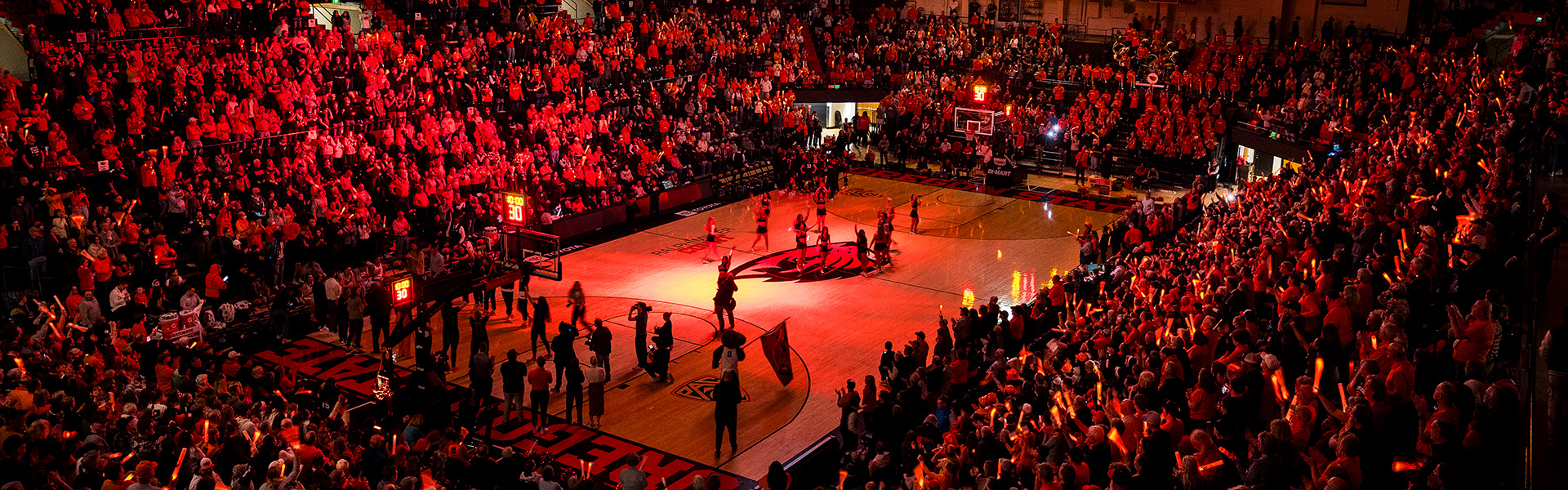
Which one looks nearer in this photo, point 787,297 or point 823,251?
point 787,297

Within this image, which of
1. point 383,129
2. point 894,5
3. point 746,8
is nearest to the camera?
point 383,129

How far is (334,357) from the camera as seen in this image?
19.8 meters

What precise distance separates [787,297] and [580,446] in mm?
7776

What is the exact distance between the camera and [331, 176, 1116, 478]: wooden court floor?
1744 cm

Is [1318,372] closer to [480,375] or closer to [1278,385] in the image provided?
[1278,385]

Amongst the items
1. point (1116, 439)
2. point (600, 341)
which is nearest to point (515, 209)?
point (600, 341)

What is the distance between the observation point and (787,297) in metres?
23.7

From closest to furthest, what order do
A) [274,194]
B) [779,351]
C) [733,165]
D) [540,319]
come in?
[779,351]
[540,319]
[274,194]
[733,165]

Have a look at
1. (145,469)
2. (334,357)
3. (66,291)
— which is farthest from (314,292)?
(145,469)

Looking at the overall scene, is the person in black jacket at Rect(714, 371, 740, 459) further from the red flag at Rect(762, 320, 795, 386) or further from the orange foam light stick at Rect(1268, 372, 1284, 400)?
the orange foam light stick at Rect(1268, 372, 1284, 400)

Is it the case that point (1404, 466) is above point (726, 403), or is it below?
above

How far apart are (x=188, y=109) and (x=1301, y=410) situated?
20.6m

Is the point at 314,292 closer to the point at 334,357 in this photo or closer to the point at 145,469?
the point at 334,357

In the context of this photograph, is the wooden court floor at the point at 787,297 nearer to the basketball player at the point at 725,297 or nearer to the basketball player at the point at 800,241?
the basketball player at the point at 725,297
